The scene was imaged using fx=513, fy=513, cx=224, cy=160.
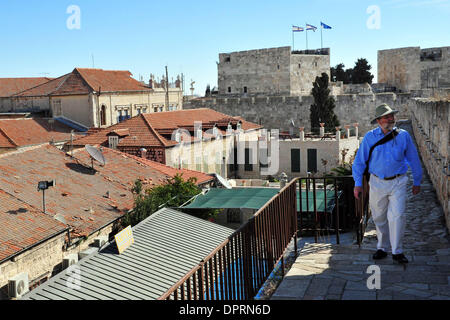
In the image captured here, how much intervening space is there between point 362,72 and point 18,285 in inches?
2234

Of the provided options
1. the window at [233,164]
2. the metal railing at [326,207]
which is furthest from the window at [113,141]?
the metal railing at [326,207]

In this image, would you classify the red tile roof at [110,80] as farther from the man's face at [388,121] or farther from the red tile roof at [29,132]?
the man's face at [388,121]

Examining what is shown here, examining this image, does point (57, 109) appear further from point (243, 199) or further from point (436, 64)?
point (436, 64)

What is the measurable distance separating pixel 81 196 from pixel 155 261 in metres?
6.11

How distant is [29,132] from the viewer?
3120 cm

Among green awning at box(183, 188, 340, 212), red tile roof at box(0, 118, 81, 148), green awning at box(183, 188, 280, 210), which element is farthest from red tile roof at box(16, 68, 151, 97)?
green awning at box(183, 188, 340, 212)

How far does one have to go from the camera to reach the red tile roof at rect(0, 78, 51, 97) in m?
43.0

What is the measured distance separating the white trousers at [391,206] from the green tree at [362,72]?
193 feet

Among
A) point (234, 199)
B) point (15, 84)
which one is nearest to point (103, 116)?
point (15, 84)

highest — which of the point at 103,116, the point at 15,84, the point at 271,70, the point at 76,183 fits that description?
the point at 271,70

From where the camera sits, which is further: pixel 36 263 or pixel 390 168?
pixel 36 263

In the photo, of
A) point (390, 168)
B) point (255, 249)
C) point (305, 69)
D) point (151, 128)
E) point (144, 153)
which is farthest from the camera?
point (305, 69)

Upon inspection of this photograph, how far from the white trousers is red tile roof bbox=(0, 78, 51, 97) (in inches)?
1650

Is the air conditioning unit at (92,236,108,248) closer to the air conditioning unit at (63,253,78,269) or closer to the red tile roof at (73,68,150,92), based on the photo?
the air conditioning unit at (63,253,78,269)
